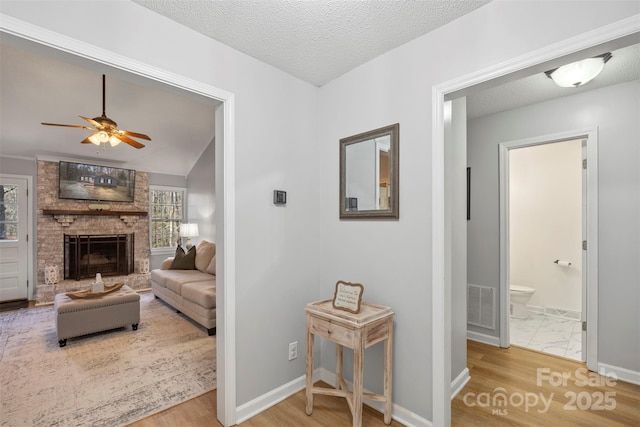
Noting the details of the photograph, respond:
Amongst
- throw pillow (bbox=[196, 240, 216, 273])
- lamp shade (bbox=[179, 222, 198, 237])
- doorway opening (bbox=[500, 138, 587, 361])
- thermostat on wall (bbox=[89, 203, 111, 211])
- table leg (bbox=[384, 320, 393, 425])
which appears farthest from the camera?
lamp shade (bbox=[179, 222, 198, 237])

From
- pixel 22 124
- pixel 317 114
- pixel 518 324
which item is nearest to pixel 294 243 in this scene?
pixel 317 114

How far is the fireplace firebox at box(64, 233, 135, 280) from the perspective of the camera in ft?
17.9

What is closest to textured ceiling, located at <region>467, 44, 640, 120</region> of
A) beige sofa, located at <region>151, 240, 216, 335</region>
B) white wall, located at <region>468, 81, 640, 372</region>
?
white wall, located at <region>468, 81, 640, 372</region>

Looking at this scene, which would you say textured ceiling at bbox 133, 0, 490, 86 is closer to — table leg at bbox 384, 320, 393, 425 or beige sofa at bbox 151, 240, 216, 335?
table leg at bbox 384, 320, 393, 425

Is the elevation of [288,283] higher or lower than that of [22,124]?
lower

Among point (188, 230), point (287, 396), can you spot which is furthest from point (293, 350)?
point (188, 230)

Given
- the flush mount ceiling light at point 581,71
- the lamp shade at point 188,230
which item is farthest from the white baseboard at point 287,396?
the lamp shade at point 188,230

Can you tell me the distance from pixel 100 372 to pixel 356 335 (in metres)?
2.47

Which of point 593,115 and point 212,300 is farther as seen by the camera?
point 212,300

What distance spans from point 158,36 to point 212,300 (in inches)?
109

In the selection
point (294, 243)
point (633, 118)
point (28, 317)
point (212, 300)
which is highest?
point (633, 118)

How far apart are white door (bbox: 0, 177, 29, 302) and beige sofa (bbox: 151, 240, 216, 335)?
80.9 inches

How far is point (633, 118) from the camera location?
8.48 ft

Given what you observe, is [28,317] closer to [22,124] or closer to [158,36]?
[22,124]
